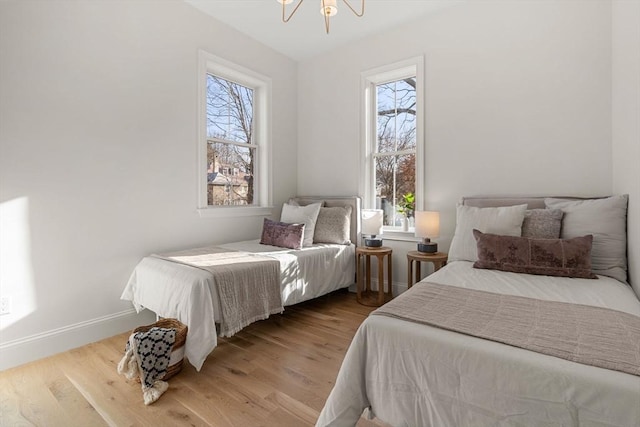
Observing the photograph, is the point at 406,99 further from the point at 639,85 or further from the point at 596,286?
the point at 596,286

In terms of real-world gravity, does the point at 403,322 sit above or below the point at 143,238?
below

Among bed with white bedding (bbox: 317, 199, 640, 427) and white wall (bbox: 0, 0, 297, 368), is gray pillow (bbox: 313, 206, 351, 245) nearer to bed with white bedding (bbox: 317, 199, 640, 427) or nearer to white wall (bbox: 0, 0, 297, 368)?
white wall (bbox: 0, 0, 297, 368)

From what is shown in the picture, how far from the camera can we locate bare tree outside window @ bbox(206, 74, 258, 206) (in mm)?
3418

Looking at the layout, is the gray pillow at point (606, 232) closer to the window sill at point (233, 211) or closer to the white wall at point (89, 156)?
the window sill at point (233, 211)

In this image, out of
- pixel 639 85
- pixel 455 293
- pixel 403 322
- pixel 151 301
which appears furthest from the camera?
pixel 151 301

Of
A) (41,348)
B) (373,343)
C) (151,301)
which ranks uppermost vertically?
(373,343)

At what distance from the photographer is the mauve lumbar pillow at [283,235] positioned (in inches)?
123

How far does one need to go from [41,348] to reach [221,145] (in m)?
2.35

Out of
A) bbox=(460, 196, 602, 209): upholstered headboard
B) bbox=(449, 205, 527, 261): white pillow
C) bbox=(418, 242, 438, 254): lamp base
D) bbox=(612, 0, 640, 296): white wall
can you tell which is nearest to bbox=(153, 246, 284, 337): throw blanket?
bbox=(418, 242, 438, 254): lamp base

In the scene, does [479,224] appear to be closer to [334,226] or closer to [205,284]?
[334,226]

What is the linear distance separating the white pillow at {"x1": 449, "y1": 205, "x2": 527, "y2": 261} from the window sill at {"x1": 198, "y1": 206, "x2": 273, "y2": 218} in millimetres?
2245

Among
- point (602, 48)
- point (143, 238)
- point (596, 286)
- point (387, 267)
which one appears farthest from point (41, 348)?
point (602, 48)

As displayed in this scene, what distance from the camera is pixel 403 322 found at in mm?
1262

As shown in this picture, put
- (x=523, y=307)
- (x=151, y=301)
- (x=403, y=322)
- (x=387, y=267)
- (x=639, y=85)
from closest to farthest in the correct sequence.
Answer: (x=403, y=322) < (x=523, y=307) < (x=639, y=85) < (x=151, y=301) < (x=387, y=267)
